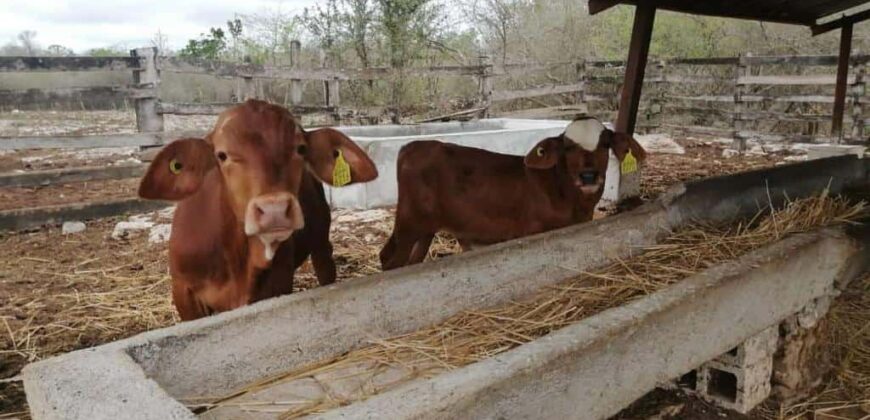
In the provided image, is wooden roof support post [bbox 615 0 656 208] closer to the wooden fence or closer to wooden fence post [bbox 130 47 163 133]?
the wooden fence

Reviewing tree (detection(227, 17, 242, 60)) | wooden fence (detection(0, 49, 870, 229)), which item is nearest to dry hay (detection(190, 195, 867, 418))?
wooden fence (detection(0, 49, 870, 229))

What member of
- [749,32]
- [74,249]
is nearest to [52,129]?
[74,249]

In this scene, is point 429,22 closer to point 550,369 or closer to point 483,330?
point 483,330

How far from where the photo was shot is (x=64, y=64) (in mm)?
6078

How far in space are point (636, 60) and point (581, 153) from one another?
128 cm

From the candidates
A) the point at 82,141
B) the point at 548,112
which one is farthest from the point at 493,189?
the point at 548,112

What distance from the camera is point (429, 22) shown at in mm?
11727

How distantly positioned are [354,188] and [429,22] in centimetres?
622

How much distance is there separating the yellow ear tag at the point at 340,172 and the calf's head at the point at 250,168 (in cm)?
15

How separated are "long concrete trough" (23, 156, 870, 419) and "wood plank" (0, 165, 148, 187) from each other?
462cm

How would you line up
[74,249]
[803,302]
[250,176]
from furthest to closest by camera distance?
[74,249]
[803,302]
[250,176]

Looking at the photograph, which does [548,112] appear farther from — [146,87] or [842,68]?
[146,87]

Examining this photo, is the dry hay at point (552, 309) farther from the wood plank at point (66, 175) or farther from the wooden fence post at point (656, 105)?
the wooden fence post at point (656, 105)

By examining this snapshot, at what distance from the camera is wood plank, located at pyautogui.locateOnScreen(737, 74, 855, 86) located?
980cm
